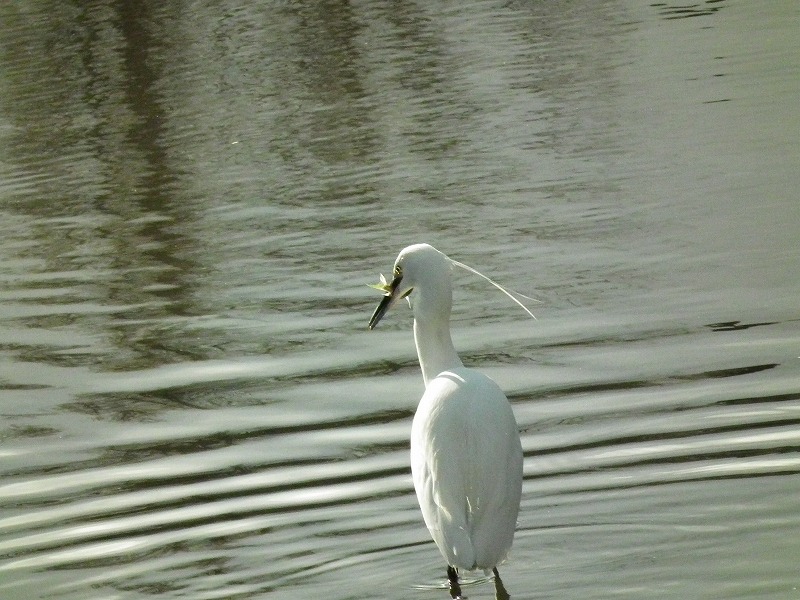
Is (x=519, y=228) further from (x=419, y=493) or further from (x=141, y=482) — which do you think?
(x=419, y=493)

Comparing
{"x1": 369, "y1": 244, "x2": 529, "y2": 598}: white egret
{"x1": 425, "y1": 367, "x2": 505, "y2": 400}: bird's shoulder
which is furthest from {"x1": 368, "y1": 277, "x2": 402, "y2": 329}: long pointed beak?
{"x1": 425, "y1": 367, "x2": 505, "y2": 400}: bird's shoulder

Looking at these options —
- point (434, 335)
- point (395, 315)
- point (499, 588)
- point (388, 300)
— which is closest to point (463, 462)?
point (499, 588)

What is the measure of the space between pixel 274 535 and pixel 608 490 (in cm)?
144

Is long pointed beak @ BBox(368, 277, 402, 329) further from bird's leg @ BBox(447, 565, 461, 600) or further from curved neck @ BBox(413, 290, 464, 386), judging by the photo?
bird's leg @ BBox(447, 565, 461, 600)

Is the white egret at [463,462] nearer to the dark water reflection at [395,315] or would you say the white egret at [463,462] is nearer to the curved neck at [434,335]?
the curved neck at [434,335]

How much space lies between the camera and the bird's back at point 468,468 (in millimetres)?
5898

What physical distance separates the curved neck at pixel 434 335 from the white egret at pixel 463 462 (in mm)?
55

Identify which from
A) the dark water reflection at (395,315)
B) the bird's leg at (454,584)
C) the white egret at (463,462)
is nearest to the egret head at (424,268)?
the white egret at (463,462)

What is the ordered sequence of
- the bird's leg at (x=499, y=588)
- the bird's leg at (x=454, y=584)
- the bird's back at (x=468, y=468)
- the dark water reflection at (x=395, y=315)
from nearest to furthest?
the bird's back at (x=468, y=468), the bird's leg at (x=499, y=588), the bird's leg at (x=454, y=584), the dark water reflection at (x=395, y=315)

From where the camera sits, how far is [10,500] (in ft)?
25.0

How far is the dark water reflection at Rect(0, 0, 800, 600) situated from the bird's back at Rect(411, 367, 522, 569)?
35 centimetres

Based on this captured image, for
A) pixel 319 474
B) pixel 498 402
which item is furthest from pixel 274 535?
pixel 498 402

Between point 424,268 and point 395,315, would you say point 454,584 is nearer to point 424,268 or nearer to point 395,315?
point 424,268

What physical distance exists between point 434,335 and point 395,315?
3.32 meters
